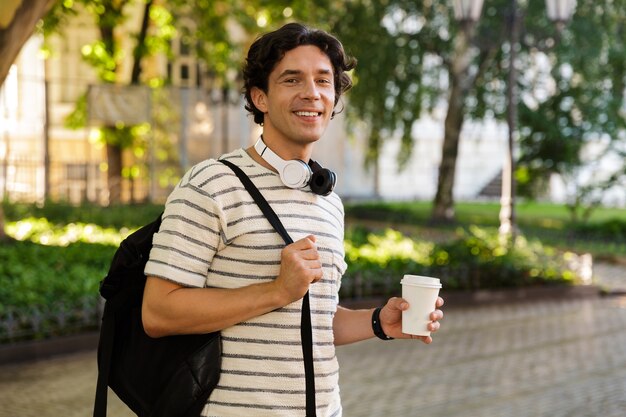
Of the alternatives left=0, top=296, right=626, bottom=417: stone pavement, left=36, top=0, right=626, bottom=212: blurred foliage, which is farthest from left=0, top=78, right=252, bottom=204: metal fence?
left=0, top=296, right=626, bottom=417: stone pavement

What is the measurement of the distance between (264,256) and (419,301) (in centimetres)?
43

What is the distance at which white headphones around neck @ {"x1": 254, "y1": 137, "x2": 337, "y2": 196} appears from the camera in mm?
2416

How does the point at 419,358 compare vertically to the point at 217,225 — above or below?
below

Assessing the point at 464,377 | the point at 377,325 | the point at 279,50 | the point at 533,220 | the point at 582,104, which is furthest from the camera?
the point at 533,220

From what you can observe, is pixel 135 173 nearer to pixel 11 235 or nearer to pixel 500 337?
pixel 11 235

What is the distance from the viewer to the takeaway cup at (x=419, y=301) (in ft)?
8.02

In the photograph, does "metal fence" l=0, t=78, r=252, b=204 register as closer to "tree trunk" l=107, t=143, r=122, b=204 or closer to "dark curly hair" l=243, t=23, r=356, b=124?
"tree trunk" l=107, t=143, r=122, b=204

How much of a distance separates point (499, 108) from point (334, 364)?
20525 millimetres

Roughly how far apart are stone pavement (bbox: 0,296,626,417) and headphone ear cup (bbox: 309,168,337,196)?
4669 millimetres

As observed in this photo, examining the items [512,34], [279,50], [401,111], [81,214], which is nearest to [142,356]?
[279,50]

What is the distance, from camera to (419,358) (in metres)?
8.94

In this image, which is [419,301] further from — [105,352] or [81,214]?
[81,214]

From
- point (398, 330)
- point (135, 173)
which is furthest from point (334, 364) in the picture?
point (135, 173)

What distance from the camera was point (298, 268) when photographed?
2.24 m
